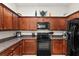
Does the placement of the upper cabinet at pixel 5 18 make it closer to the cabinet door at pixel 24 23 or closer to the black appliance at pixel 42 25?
the cabinet door at pixel 24 23

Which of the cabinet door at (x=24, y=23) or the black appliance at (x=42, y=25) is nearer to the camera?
the black appliance at (x=42, y=25)

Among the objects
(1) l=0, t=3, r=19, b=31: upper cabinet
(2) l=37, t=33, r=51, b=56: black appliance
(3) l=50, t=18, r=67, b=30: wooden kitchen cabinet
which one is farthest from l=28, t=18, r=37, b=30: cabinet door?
(1) l=0, t=3, r=19, b=31: upper cabinet

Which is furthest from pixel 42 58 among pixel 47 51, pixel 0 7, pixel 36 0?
pixel 47 51

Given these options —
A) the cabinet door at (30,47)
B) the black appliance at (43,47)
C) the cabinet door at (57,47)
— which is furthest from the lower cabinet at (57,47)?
the cabinet door at (30,47)

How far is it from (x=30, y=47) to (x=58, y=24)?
1645mm

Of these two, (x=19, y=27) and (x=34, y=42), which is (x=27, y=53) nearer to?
(x=34, y=42)

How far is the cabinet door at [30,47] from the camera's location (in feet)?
19.6

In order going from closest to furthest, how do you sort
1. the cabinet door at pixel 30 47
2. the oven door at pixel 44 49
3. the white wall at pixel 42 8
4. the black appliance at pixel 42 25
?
the oven door at pixel 44 49 < the cabinet door at pixel 30 47 < the black appliance at pixel 42 25 < the white wall at pixel 42 8

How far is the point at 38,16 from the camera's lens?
6.50 meters

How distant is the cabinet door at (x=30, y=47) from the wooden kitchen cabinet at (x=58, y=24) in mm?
1183

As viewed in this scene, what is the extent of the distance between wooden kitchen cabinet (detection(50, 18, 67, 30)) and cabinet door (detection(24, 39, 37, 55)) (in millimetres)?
1183

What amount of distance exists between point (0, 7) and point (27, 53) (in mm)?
3056

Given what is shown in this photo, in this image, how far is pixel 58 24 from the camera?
654 centimetres

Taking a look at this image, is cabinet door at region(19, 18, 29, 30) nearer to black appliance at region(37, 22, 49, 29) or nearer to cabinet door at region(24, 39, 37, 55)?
black appliance at region(37, 22, 49, 29)
